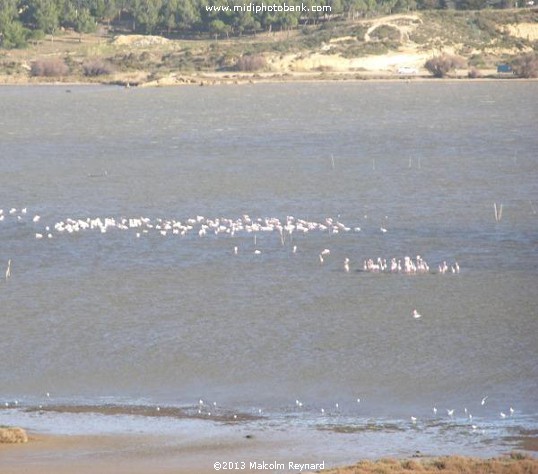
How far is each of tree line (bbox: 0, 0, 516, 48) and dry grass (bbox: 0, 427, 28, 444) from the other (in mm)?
99018

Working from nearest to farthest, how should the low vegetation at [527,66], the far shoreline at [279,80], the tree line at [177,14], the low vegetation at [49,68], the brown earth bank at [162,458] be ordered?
the brown earth bank at [162,458] → the low vegetation at [527,66] → the far shoreline at [279,80] → the low vegetation at [49,68] → the tree line at [177,14]

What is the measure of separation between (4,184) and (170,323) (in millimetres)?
20029

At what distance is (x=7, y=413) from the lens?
15.5 meters

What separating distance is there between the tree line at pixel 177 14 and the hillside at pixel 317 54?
5.31m

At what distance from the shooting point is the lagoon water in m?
15.8

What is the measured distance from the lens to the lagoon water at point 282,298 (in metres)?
15.8

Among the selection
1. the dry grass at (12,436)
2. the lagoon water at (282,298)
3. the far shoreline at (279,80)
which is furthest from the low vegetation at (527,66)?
the dry grass at (12,436)

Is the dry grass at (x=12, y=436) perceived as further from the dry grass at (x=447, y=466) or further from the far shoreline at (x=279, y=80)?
the far shoreline at (x=279, y=80)

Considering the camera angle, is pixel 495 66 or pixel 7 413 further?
pixel 495 66

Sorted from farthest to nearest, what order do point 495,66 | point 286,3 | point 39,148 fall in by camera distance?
point 286,3 → point 495,66 → point 39,148

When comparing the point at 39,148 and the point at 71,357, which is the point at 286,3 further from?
the point at 71,357

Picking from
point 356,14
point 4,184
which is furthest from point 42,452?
point 356,14

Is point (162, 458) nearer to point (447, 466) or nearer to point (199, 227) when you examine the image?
point (447, 466)

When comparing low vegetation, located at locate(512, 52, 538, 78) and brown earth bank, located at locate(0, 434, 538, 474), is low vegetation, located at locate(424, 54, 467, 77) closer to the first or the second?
low vegetation, located at locate(512, 52, 538, 78)
